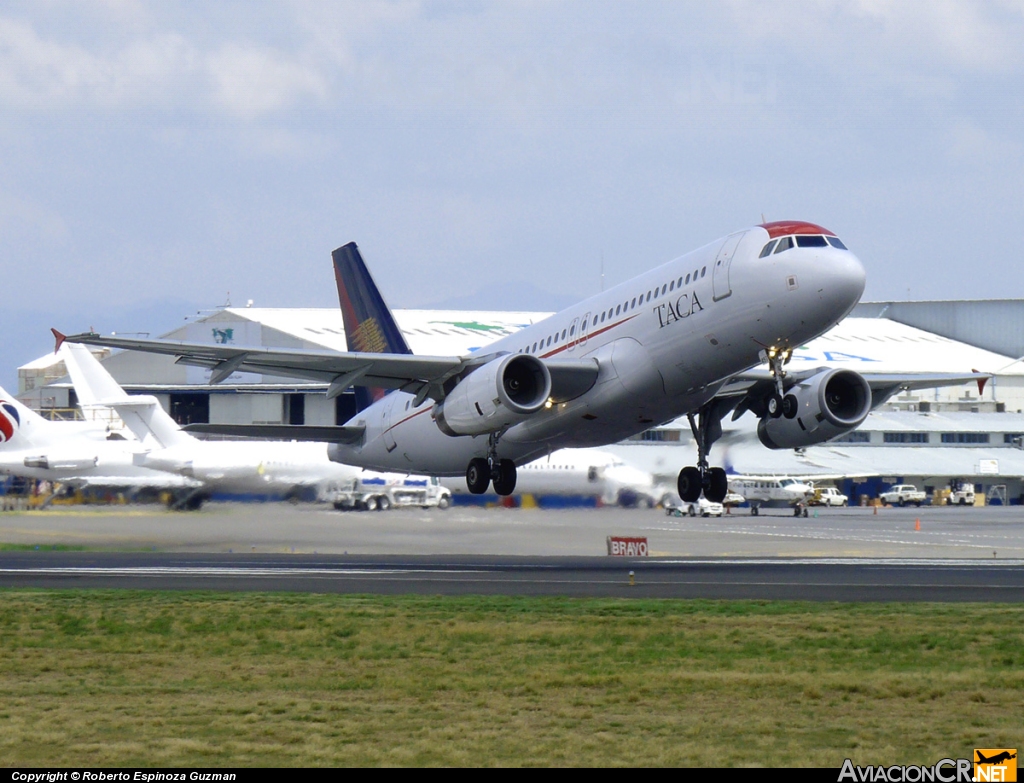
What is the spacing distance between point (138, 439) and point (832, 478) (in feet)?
190

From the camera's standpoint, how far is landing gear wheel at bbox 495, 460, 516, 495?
3656 cm

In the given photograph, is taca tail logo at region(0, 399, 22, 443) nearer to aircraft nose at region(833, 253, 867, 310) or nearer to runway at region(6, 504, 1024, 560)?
runway at region(6, 504, 1024, 560)

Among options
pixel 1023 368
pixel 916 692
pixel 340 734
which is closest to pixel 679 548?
pixel 916 692

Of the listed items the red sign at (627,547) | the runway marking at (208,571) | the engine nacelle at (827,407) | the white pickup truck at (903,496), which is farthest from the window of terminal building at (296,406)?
the engine nacelle at (827,407)

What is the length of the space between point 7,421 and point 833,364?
68.0 meters

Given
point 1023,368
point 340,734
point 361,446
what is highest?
point 1023,368

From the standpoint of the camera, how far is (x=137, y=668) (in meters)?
18.3

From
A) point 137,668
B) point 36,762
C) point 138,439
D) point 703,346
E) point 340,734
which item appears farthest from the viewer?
point 138,439

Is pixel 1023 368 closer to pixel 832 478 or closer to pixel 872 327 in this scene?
pixel 872 327

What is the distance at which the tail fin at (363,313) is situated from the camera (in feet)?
144

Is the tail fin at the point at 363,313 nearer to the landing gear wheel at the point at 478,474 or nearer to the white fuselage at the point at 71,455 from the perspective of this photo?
the landing gear wheel at the point at 478,474

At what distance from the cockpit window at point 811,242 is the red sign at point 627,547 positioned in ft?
58.8

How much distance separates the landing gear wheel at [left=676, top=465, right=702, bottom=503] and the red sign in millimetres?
5796

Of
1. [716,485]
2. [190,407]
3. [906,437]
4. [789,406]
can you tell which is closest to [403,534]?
[716,485]
